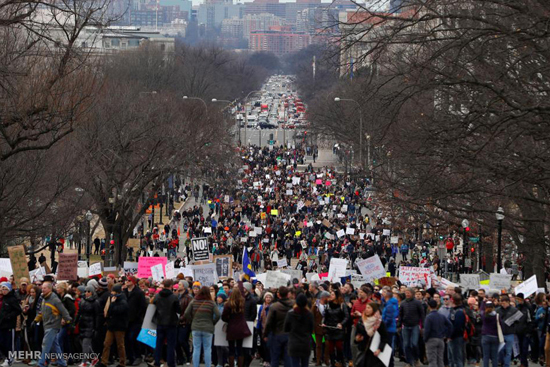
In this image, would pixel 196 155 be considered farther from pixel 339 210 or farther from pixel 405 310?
pixel 405 310

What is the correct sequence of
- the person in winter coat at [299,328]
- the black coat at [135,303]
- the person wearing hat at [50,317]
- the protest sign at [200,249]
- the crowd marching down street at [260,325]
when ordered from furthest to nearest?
the protest sign at [200,249] → the black coat at [135,303] → the person wearing hat at [50,317] → the crowd marching down street at [260,325] → the person in winter coat at [299,328]

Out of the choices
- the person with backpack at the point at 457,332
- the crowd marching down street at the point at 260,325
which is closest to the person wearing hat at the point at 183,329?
the crowd marching down street at the point at 260,325

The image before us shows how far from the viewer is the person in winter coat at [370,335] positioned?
615 inches

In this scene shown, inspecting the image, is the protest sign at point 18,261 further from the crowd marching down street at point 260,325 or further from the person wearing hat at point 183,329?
the person wearing hat at point 183,329

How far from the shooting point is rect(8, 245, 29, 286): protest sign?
22.8 metres

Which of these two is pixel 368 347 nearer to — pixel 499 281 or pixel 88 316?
pixel 88 316

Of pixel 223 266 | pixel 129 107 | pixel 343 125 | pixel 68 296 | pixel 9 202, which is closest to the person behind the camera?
pixel 68 296

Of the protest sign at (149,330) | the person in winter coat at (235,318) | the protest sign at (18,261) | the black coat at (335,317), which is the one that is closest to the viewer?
the person in winter coat at (235,318)

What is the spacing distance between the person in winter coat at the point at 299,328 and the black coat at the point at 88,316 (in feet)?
11.2

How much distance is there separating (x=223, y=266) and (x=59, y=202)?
13.0m

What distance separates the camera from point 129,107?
185 feet

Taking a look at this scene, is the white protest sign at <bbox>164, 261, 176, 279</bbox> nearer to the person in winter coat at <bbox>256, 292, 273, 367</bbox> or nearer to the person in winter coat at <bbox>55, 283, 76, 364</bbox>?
the person in winter coat at <bbox>256, 292, 273, 367</bbox>

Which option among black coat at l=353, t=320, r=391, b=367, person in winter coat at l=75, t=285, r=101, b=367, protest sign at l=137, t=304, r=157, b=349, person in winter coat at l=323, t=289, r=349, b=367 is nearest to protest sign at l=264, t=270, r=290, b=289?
person in winter coat at l=323, t=289, r=349, b=367

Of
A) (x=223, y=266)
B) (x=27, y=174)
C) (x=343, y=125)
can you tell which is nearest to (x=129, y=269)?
(x=223, y=266)
